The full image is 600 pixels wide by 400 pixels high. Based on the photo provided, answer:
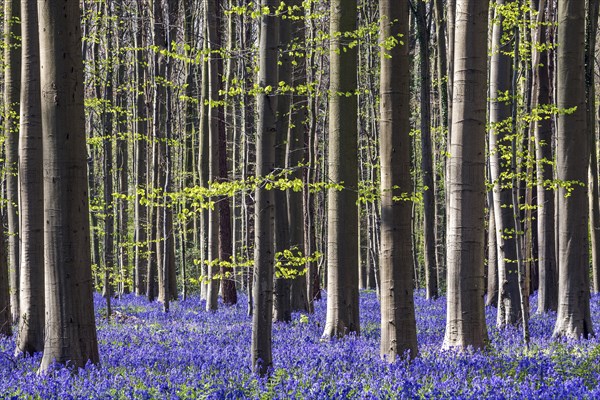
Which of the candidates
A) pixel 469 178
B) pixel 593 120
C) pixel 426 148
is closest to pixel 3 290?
pixel 469 178

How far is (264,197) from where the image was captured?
27.2 feet

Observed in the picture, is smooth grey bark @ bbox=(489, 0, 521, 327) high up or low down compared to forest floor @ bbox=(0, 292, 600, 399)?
up

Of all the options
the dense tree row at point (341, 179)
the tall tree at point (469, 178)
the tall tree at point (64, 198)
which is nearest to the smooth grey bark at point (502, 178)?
the dense tree row at point (341, 179)

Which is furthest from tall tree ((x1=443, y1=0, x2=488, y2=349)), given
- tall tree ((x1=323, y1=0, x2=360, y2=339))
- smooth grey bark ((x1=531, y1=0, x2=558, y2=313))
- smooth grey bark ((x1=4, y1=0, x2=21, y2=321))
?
smooth grey bark ((x1=4, y1=0, x2=21, y2=321))

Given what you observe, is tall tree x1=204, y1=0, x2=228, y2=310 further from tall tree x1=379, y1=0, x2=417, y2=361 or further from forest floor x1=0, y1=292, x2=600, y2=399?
tall tree x1=379, y1=0, x2=417, y2=361

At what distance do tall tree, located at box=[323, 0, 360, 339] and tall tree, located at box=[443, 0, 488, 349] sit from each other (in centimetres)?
275

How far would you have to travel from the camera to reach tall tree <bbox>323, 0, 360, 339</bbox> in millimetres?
13023

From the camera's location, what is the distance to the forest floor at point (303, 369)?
22.7 feet

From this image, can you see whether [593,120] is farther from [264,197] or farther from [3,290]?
[3,290]

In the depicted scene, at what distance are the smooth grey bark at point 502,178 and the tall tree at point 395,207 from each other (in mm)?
4004

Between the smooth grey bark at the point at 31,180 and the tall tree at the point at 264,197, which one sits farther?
the smooth grey bark at the point at 31,180

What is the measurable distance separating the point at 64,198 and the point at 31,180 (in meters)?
2.76

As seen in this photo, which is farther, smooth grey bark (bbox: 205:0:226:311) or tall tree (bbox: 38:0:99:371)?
smooth grey bark (bbox: 205:0:226:311)

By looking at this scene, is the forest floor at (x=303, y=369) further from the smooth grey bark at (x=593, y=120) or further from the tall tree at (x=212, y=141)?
the smooth grey bark at (x=593, y=120)
